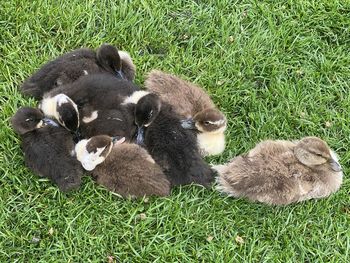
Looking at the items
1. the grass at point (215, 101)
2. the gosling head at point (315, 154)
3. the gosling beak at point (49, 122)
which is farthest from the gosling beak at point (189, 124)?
the gosling beak at point (49, 122)

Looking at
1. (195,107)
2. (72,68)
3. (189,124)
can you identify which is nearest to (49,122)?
(72,68)

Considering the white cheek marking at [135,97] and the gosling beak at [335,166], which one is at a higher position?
the white cheek marking at [135,97]

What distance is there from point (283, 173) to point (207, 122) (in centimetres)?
68

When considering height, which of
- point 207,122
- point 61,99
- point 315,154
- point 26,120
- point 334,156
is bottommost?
point 334,156

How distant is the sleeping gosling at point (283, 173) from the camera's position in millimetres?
4297

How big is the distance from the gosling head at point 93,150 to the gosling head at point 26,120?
34cm

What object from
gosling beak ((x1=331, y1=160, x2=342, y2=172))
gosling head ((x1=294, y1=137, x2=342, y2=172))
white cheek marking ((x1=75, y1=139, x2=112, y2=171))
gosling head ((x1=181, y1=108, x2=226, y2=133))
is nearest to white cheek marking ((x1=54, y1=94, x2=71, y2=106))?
white cheek marking ((x1=75, y1=139, x2=112, y2=171))

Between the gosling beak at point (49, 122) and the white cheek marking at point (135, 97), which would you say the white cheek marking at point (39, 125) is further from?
the white cheek marking at point (135, 97)

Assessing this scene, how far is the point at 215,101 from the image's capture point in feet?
16.2

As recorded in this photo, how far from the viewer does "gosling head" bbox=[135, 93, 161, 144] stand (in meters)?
4.29

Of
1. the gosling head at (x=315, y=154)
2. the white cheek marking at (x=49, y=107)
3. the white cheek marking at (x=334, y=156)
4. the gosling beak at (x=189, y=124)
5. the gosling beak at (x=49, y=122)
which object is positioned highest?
the white cheek marking at (x=49, y=107)

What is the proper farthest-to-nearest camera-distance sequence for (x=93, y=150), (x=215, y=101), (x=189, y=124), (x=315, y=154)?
(x=215, y=101), (x=189, y=124), (x=315, y=154), (x=93, y=150)

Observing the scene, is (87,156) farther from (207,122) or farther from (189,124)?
(207,122)

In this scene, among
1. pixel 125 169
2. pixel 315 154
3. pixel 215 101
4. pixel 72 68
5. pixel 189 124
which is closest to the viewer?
pixel 125 169
